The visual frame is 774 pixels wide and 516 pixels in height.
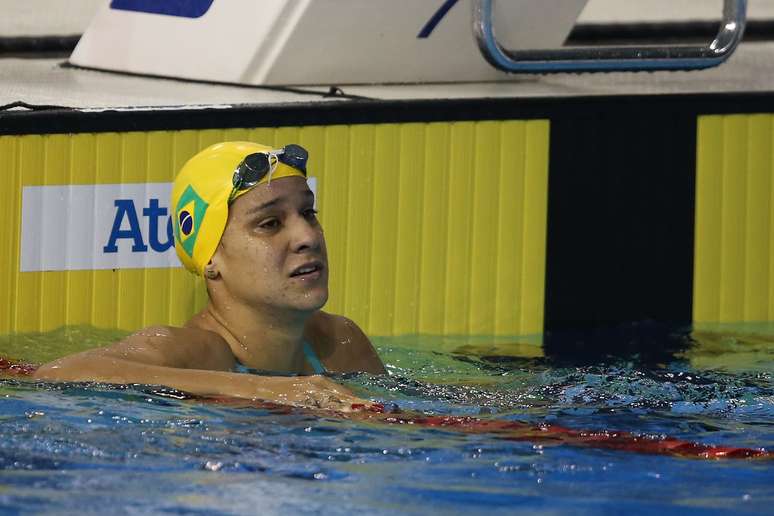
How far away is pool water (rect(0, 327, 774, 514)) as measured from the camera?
2.82m

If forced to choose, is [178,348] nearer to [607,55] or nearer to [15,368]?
[15,368]

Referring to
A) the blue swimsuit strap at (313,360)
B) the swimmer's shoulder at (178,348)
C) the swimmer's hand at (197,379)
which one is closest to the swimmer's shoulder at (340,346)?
the blue swimsuit strap at (313,360)

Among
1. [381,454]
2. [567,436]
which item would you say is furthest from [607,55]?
[381,454]

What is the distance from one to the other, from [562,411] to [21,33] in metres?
3.74

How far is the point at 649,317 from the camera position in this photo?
5.21 metres

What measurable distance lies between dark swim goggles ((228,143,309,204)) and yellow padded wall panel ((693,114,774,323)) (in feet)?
6.56

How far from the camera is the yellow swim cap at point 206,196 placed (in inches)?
144

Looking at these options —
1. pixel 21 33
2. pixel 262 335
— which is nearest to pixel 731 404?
pixel 262 335

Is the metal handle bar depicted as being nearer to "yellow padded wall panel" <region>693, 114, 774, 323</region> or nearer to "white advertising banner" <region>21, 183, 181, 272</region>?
"yellow padded wall panel" <region>693, 114, 774, 323</region>

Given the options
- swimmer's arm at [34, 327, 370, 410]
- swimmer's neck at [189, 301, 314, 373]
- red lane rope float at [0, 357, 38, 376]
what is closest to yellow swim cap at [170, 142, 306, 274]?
swimmer's neck at [189, 301, 314, 373]

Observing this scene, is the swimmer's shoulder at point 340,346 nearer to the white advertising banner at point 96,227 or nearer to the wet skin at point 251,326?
the wet skin at point 251,326

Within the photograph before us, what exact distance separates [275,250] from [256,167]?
208mm

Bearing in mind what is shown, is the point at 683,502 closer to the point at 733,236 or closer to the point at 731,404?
the point at 731,404

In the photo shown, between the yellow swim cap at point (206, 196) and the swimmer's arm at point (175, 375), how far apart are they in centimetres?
25
